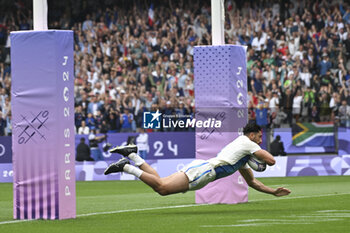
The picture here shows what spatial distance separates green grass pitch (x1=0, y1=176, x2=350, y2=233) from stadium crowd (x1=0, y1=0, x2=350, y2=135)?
7.37m

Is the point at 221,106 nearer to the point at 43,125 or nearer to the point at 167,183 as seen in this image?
the point at 167,183

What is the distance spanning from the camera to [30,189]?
13883mm

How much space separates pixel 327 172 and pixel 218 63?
1208 centimetres

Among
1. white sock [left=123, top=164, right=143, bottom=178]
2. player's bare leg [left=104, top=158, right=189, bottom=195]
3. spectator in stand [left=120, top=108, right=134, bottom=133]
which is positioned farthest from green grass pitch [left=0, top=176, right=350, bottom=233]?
spectator in stand [left=120, top=108, right=134, bottom=133]

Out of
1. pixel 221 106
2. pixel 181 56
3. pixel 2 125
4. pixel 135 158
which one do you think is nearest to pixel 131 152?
pixel 135 158

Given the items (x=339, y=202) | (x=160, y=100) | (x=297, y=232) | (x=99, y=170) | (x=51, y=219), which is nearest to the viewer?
(x=297, y=232)

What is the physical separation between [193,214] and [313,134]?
15105 mm

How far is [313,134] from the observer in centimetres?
2931

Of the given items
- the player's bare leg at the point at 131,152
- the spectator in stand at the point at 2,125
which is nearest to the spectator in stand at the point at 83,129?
the spectator in stand at the point at 2,125

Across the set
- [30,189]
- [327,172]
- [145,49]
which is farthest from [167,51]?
[30,189]

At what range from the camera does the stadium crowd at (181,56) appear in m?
29.8

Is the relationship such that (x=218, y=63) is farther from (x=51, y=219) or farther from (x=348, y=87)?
(x=348, y=87)

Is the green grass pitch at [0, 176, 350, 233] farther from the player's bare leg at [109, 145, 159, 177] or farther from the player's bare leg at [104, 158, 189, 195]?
the player's bare leg at [109, 145, 159, 177]

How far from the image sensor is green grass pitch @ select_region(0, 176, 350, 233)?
1236 centimetres
